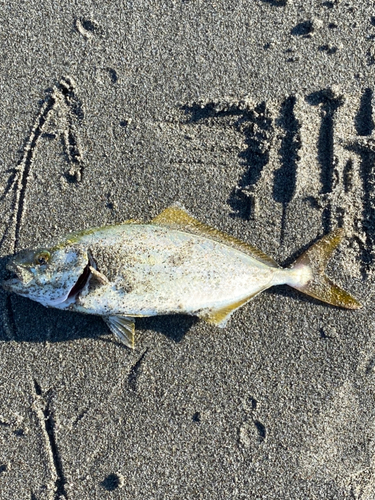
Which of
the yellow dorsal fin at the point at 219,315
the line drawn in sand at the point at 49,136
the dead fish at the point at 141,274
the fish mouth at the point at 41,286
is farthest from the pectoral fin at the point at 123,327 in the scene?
the line drawn in sand at the point at 49,136

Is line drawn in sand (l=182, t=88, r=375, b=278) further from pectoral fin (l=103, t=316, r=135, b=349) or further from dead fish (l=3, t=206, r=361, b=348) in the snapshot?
pectoral fin (l=103, t=316, r=135, b=349)

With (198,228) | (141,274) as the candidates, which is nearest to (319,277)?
Answer: (198,228)

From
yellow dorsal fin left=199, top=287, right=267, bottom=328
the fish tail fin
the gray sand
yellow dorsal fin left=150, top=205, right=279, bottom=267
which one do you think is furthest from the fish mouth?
the fish tail fin

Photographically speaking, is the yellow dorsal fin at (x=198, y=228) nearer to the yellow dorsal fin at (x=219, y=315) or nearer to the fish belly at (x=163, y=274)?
the fish belly at (x=163, y=274)

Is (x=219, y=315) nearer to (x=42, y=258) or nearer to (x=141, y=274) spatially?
(x=141, y=274)

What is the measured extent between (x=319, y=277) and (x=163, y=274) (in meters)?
0.96

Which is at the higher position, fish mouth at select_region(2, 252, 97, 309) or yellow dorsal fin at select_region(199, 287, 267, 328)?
fish mouth at select_region(2, 252, 97, 309)

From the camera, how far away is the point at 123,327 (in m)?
2.25

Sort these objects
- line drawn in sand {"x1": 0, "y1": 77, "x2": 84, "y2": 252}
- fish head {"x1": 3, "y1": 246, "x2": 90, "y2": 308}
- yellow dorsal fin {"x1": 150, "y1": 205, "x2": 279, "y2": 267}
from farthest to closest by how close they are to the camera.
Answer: line drawn in sand {"x1": 0, "y1": 77, "x2": 84, "y2": 252} → yellow dorsal fin {"x1": 150, "y1": 205, "x2": 279, "y2": 267} → fish head {"x1": 3, "y1": 246, "x2": 90, "y2": 308}

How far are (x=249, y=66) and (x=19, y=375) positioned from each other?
98.7 inches

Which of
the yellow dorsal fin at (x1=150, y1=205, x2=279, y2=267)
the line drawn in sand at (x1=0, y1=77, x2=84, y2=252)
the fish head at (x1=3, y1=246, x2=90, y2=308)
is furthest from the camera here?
the line drawn in sand at (x1=0, y1=77, x2=84, y2=252)

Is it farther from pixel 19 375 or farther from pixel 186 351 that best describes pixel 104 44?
pixel 19 375

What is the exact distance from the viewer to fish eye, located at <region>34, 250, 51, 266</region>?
2.12 meters

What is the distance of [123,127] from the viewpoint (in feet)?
7.97
